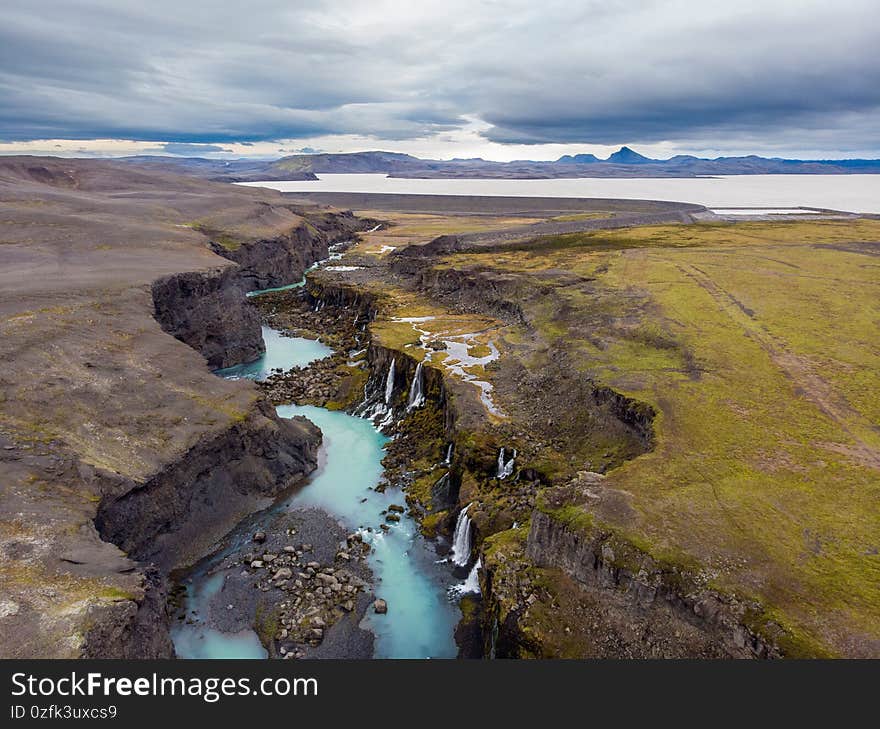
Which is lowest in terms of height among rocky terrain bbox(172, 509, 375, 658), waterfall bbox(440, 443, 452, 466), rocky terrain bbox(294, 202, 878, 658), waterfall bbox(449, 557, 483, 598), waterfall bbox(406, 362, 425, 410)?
rocky terrain bbox(172, 509, 375, 658)

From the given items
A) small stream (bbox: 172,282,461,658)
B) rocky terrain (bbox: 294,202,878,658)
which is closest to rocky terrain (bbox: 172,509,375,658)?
small stream (bbox: 172,282,461,658)

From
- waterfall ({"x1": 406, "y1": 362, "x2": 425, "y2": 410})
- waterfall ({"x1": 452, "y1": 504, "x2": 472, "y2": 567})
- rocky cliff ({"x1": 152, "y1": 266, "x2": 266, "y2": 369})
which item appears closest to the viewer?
waterfall ({"x1": 452, "y1": 504, "x2": 472, "y2": 567})

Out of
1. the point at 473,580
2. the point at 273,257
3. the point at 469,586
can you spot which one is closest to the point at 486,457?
the point at 473,580

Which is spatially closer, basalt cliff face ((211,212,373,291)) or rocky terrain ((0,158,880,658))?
rocky terrain ((0,158,880,658))

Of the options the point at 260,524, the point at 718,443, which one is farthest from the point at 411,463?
the point at 718,443

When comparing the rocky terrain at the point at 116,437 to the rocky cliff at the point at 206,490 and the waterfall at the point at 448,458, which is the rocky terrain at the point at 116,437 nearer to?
the rocky cliff at the point at 206,490

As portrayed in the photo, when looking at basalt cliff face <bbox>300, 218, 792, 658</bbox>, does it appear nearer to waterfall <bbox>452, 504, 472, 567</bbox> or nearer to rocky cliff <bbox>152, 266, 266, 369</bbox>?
waterfall <bbox>452, 504, 472, 567</bbox>
